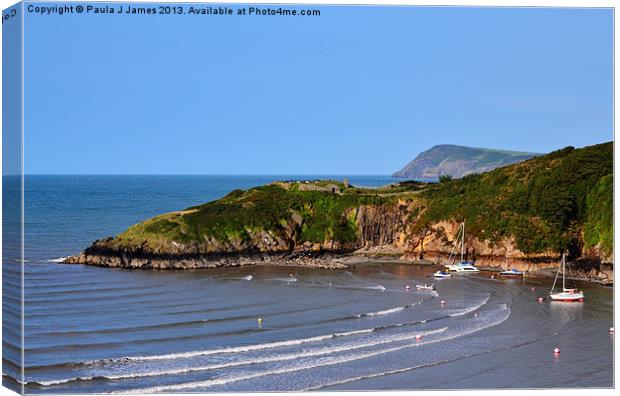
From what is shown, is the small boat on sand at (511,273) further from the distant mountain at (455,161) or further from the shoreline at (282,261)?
the distant mountain at (455,161)

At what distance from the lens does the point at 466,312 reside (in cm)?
3478

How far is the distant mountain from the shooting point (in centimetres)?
5069

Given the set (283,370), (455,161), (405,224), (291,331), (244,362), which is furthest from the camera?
(455,161)

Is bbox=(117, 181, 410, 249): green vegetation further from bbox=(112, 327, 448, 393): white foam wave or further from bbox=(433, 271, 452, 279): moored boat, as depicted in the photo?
bbox=(112, 327, 448, 393): white foam wave

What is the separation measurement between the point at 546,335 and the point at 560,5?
13843 millimetres

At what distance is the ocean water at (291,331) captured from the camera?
21641 millimetres

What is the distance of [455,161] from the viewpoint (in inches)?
2450

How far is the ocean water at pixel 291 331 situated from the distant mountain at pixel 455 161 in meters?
7.04

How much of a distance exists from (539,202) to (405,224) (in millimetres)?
9241

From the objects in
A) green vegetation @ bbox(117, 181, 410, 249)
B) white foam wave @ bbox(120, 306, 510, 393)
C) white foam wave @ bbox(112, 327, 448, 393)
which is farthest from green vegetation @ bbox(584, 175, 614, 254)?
white foam wave @ bbox(112, 327, 448, 393)

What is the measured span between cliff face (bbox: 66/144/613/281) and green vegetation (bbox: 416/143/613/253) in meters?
0.06

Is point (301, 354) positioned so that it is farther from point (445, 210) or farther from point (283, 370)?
point (445, 210)

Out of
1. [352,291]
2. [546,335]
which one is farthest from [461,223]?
[546,335]

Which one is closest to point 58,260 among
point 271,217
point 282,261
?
point 282,261
